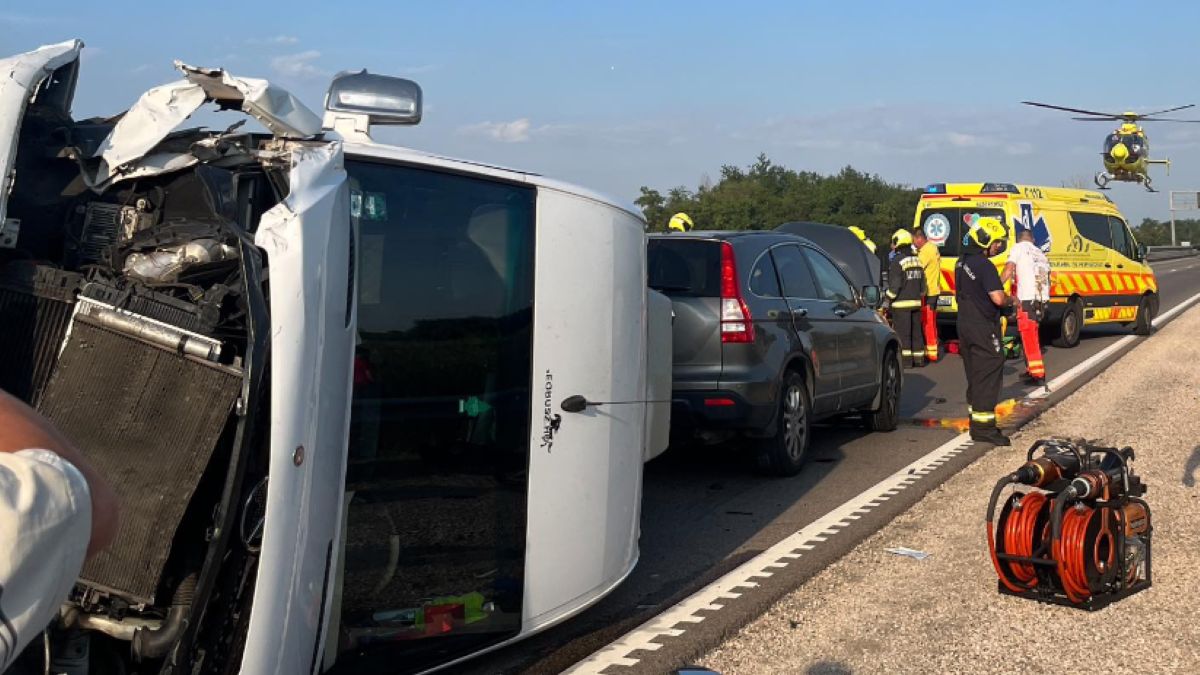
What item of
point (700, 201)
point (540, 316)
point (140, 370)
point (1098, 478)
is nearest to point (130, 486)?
point (140, 370)

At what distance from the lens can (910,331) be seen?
53.6ft

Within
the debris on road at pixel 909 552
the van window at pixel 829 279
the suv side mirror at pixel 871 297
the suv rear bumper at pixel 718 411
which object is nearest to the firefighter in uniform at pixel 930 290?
the suv side mirror at pixel 871 297

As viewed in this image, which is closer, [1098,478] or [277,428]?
[277,428]

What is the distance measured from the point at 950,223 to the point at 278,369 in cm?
1665

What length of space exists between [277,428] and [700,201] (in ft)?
120

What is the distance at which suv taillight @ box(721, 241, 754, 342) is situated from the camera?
8.16m

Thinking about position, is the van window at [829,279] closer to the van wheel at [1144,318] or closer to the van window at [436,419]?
the van window at [436,419]

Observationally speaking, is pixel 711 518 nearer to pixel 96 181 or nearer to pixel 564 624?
pixel 564 624

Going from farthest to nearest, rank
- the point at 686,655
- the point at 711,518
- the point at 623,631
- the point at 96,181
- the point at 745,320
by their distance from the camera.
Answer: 1. the point at 745,320
2. the point at 711,518
3. the point at 623,631
4. the point at 686,655
5. the point at 96,181

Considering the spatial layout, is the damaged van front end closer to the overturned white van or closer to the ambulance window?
the overturned white van

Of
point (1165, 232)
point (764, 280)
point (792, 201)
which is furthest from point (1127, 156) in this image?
point (1165, 232)

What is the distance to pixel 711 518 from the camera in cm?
757

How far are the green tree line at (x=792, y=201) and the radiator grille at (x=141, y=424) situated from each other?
97.8 feet

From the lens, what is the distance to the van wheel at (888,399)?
1068 cm
